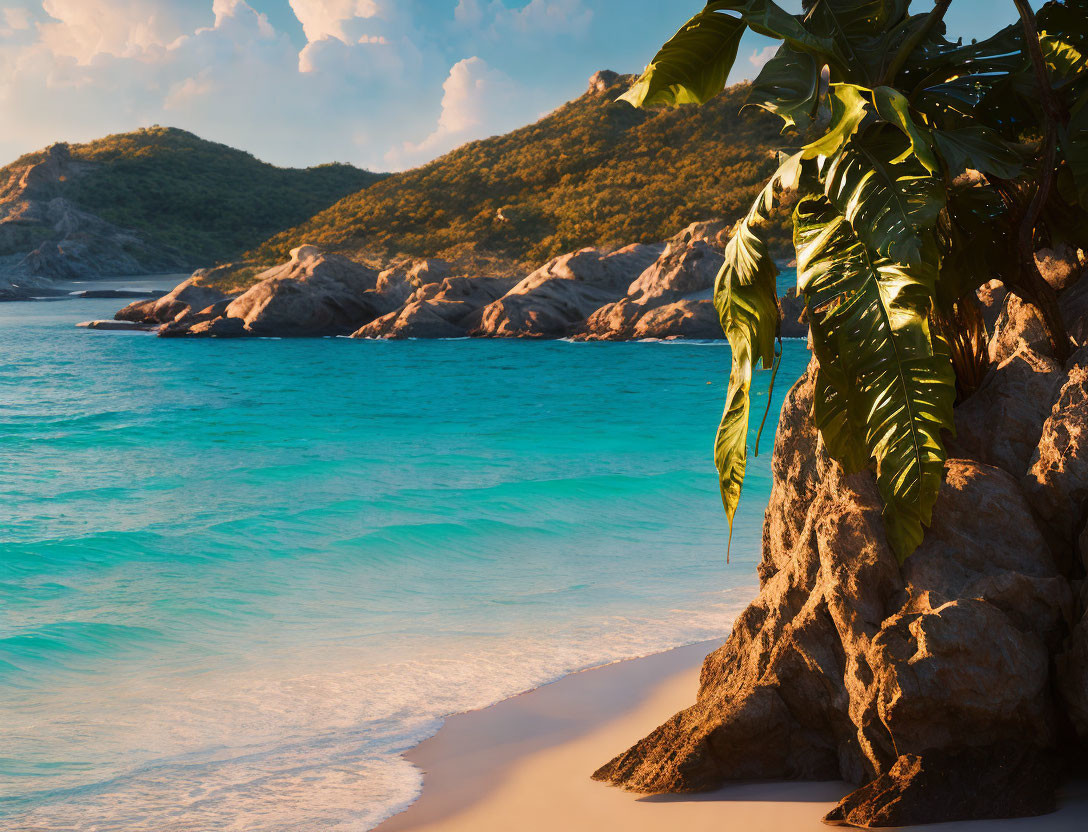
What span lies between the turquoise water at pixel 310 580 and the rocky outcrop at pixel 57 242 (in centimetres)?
6401

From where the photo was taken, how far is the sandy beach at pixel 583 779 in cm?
354

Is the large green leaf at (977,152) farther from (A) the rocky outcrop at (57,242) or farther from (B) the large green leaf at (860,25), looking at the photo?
(A) the rocky outcrop at (57,242)

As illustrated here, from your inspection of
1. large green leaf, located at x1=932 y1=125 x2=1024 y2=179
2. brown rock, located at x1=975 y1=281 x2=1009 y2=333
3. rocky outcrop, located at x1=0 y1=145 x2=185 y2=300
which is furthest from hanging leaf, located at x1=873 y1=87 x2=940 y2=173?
rocky outcrop, located at x1=0 y1=145 x2=185 y2=300

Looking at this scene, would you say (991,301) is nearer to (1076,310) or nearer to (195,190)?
(1076,310)

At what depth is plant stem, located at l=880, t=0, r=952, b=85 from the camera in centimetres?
376

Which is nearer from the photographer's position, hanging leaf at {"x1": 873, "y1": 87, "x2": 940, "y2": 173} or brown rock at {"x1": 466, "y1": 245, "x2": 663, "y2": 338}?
hanging leaf at {"x1": 873, "y1": 87, "x2": 940, "y2": 173}

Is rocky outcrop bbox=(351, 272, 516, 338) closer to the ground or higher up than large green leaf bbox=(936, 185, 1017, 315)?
higher up

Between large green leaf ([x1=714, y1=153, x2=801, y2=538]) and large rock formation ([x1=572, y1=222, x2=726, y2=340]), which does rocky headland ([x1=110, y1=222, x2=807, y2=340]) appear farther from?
large green leaf ([x1=714, y1=153, x2=801, y2=538])

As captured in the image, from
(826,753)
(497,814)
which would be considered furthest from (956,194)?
(497,814)

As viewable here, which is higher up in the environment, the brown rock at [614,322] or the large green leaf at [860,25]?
the brown rock at [614,322]

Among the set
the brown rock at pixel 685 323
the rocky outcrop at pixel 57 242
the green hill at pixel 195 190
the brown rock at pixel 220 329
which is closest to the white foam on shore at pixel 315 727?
the brown rock at pixel 685 323

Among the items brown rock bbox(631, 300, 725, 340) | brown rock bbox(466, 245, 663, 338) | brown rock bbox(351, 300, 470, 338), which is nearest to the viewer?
brown rock bbox(631, 300, 725, 340)

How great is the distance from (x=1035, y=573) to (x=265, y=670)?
16.2ft

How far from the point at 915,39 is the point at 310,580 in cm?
733
